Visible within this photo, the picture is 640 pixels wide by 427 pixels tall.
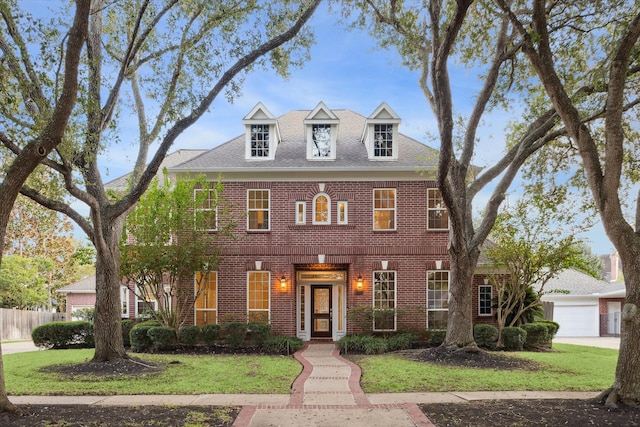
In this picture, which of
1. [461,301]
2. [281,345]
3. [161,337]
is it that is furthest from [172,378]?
[461,301]

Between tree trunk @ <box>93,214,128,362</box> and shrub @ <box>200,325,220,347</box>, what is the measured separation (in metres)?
4.22

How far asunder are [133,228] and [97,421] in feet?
32.6

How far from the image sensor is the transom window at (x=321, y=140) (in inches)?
728

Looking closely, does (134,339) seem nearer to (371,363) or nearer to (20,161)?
(371,363)

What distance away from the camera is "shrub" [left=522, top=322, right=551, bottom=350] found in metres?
17.3

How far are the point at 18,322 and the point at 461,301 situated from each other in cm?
2348

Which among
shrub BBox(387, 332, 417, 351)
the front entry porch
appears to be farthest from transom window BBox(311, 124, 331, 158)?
shrub BBox(387, 332, 417, 351)

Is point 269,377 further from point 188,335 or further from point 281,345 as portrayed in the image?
point 188,335

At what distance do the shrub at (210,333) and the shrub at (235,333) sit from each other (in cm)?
33

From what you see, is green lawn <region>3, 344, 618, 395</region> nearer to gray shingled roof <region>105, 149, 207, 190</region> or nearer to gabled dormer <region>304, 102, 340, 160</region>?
gabled dormer <region>304, 102, 340, 160</region>

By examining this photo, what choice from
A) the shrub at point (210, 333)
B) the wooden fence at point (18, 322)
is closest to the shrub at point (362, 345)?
the shrub at point (210, 333)

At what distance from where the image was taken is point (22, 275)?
28.5 meters

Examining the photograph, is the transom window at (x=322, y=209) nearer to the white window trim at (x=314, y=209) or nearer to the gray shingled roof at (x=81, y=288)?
the white window trim at (x=314, y=209)

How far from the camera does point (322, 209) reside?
18172 mm
